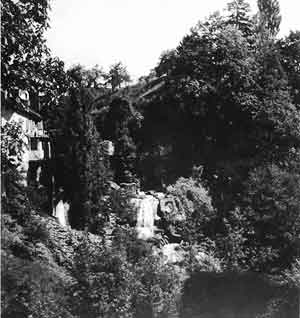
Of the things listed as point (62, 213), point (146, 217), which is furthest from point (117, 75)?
point (146, 217)

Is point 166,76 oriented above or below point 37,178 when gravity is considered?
above

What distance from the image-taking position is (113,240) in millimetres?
14883

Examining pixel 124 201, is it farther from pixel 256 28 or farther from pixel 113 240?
pixel 256 28

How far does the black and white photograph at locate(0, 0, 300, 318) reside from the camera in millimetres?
12219

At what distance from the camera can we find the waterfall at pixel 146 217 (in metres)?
17.1

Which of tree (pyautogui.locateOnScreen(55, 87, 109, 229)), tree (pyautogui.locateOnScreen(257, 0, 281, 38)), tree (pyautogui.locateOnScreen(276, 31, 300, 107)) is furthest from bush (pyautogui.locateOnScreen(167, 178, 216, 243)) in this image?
tree (pyautogui.locateOnScreen(257, 0, 281, 38))

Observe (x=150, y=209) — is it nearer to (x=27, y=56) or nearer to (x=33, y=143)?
(x=33, y=143)

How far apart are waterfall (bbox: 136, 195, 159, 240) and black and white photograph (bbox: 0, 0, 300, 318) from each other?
2.2 inches

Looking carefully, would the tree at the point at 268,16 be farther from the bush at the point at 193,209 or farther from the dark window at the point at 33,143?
the dark window at the point at 33,143

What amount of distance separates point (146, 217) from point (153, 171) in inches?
133

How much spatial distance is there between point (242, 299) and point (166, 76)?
10458 mm

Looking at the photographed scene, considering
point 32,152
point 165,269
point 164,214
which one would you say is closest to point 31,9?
point 32,152

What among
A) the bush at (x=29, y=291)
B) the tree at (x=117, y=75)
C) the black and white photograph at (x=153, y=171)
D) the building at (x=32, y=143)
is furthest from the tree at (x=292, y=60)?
the bush at (x=29, y=291)

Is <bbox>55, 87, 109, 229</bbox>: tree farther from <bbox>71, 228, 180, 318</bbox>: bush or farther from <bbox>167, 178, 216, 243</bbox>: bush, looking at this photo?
<bbox>167, 178, 216, 243</bbox>: bush
